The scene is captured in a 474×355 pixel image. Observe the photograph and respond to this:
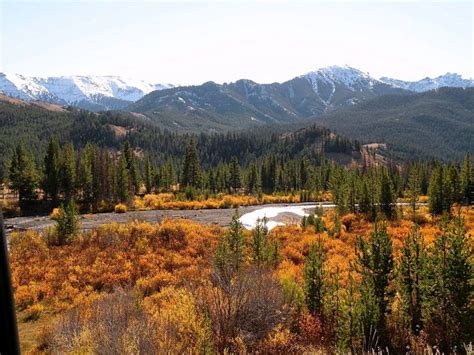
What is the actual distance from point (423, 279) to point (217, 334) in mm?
7010

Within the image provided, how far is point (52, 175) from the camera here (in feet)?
210

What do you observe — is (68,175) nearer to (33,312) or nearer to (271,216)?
(271,216)

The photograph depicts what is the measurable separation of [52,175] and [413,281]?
206 feet

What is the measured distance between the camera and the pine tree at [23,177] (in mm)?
61688

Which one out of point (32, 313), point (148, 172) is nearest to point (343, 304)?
point (32, 313)

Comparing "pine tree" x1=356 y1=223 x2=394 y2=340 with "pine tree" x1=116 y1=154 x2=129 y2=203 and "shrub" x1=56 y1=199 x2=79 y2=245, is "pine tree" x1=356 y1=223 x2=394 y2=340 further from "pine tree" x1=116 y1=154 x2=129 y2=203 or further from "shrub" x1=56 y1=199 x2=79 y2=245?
"pine tree" x1=116 y1=154 x2=129 y2=203

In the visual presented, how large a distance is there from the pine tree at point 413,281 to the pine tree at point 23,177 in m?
62.3

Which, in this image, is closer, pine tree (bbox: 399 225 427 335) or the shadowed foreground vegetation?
the shadowed foreground vegetation

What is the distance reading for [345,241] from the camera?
29031 mm

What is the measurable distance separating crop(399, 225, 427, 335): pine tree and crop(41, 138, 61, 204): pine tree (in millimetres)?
62000

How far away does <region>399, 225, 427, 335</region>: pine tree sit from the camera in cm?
1273

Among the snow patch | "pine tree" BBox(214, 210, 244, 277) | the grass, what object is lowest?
the grass

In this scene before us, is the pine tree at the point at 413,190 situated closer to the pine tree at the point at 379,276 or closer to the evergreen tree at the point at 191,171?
the pine tree at the point at 379,276

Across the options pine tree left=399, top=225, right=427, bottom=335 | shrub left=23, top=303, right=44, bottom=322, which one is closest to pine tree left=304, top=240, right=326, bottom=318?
pine tree left=399, top=225, right=427, bottom=335
